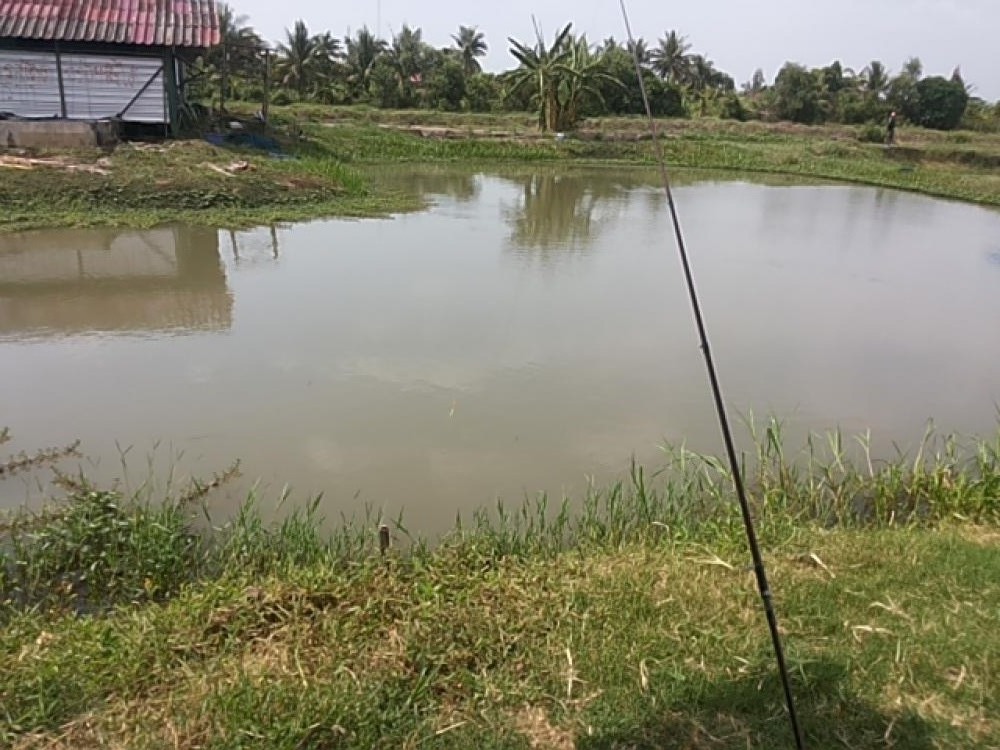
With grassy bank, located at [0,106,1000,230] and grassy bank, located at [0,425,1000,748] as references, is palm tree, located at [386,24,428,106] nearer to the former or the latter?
grassy bank, located at [0,106,1000,230]

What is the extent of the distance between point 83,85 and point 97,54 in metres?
0.62

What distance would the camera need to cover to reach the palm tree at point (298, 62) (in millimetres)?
29109

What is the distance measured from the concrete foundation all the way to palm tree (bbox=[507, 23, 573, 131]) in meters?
14.7

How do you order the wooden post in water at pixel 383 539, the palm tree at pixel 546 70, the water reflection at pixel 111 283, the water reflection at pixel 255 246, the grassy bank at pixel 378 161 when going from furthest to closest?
the palm tree at pixel 546 70 → the grassy bank at pixel 378 161 → the water reflection at pixel 255 246 → the water reflection at pixel 111 283 → the wooden post in water at pixel 383 539

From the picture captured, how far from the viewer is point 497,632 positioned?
2584 mm

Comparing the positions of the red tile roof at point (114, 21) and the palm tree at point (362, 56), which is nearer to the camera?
the red tile roof at point (114, 21)

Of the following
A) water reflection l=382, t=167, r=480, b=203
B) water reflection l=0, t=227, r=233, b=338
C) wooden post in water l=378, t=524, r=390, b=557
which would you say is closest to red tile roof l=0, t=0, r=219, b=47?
water reflection l=382, t=167, r=480, b=203

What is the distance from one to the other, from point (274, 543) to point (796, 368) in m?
4.64

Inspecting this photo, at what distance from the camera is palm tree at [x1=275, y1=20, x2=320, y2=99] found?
29109 mm

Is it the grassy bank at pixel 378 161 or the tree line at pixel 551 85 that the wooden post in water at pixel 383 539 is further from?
the tree line at pixel 551 85

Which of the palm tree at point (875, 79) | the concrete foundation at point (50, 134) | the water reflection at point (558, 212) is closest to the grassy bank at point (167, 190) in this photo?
the concrete foundation at point (50, 134)

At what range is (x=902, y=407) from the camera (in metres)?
5.48

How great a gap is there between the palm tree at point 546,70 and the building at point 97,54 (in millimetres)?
11932

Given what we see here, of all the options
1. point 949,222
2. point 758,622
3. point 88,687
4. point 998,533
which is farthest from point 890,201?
point 88,687
